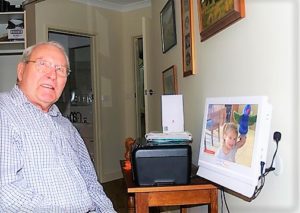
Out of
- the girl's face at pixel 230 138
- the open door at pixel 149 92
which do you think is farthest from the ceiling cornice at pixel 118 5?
the girl's face at pixel 230 138

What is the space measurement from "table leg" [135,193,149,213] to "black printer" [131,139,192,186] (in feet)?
0.18

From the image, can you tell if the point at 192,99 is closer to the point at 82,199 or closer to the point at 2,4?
the point at 82,199

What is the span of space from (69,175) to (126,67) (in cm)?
369

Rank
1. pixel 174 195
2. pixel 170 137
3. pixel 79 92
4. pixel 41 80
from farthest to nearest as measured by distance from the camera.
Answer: pixel 79 92, pixel 170 137, pixel 174 195, pixel 41 80

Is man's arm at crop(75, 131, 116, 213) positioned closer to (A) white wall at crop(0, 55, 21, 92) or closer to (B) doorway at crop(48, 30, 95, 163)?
(A) white wall at crop(0, 55, 21, 92)

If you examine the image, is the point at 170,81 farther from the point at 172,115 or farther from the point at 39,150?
the point at 39,150

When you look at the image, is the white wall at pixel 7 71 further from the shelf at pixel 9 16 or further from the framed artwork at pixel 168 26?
the framed artwork at pixel 168 26

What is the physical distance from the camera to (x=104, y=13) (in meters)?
4.68

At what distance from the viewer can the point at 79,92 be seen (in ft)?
17.3

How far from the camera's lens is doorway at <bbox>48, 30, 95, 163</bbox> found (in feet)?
16.8

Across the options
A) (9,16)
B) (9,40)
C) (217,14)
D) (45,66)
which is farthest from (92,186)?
(9,16)

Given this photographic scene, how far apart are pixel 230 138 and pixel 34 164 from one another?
0.78 m

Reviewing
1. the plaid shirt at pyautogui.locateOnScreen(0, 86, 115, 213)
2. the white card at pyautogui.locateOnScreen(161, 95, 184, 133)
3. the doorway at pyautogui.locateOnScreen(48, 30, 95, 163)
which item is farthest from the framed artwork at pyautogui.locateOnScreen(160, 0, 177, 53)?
the doorway at pyautogui.locateOnScreen(48, 30, 95, 163)

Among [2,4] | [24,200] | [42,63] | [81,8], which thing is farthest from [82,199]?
[81,8]
